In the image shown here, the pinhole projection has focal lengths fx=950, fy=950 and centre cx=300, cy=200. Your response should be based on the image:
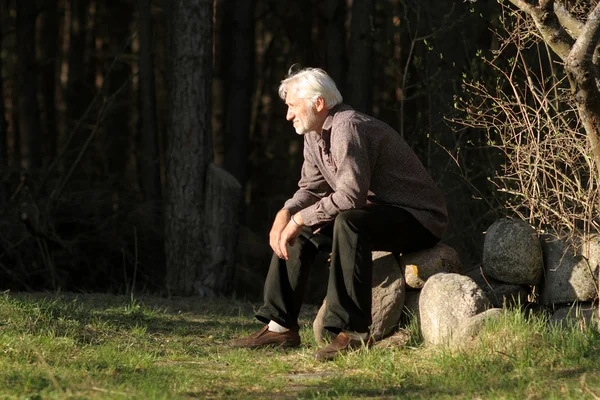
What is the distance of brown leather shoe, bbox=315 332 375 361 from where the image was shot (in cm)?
517

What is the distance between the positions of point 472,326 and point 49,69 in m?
13.4

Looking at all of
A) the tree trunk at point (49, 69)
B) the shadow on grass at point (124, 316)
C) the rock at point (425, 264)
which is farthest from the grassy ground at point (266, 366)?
the tree trunk at point (49, 69)

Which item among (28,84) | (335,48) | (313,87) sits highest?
(335,48)

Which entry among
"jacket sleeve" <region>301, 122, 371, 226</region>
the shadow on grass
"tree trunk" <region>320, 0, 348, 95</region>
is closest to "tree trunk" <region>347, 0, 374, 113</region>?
"tree trunk" <region>320, 0, 348, 95</region>

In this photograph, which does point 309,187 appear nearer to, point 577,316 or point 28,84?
point 577,316

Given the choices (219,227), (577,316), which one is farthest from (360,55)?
(577,316)

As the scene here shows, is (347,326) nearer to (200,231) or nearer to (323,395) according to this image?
(323,395)

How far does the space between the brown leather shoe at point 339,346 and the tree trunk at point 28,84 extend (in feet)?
24.3

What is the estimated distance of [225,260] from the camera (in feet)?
30.5

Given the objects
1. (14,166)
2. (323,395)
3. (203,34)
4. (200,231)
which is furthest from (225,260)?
(323,395)

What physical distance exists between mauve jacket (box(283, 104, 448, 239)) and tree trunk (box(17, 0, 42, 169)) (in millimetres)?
6849

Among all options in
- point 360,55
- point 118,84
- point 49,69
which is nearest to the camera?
point 360,55

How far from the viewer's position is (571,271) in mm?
5602

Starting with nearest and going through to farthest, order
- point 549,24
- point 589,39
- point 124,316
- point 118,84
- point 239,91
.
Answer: point 589,39 → point 549,24 → point 124,316 → point 239,91 → point 118,84
